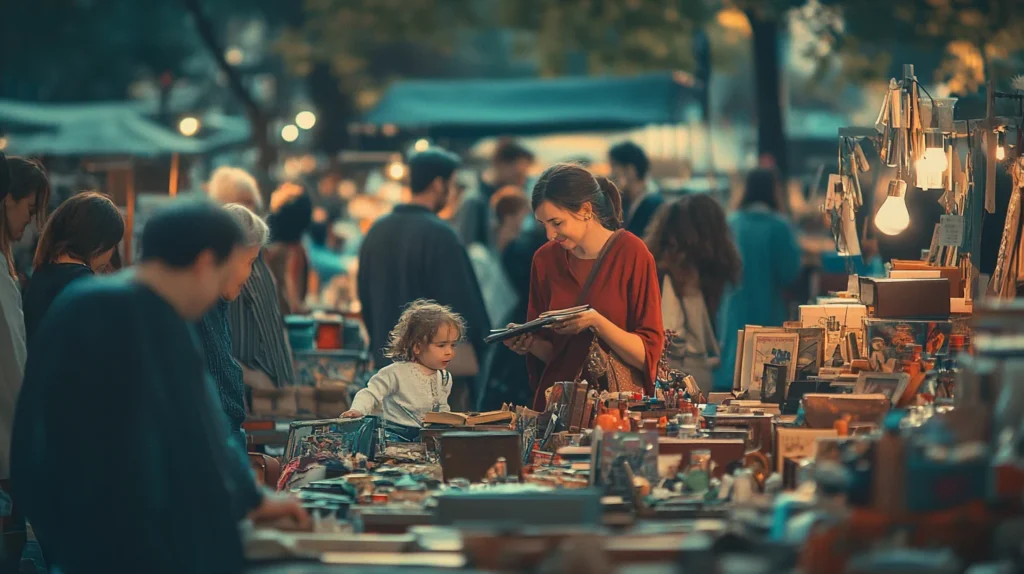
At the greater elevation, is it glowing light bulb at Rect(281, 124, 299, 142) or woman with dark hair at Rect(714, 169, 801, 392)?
glowing light bulb at Rect(281, 124, 299, 142)

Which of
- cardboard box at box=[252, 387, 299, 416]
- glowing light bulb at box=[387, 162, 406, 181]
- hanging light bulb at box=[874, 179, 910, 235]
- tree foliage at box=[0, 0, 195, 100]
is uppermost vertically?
tree foliage at box=[0, 0, 195, 100]

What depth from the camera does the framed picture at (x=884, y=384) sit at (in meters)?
5.32

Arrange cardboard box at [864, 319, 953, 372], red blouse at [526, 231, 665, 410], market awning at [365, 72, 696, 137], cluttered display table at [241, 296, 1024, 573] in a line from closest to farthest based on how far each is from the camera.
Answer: cluttered display table at [241, 296, 1024, 573] < cardboard box at [864, 319, 953, 372] < red blouse at [526, 231, 665, 410] < market awning at [365, 72, 696, 137]

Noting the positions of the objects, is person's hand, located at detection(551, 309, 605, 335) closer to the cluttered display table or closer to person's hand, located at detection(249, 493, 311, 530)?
the cluttered display table

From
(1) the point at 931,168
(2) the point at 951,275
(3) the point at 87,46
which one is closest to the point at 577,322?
(2) the point at 951,275

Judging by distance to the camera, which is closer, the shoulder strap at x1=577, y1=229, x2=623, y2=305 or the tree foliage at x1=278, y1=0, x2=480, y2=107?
the shoulder strap at x1=577, y1=229, x2=623, y2=305

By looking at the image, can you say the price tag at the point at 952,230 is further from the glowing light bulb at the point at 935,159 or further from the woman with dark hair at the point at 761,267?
the woman with dark hair at the point at 761,267

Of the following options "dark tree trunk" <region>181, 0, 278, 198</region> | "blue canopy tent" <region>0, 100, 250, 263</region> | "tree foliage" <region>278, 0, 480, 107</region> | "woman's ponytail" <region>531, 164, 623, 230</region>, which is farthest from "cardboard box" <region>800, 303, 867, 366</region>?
"tree foliage" <region>278, 0, 480, 107</region>

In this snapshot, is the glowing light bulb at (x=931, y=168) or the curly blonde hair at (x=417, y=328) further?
the curly blonde hair at (x=417, y=328)

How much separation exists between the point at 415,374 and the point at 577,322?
93cm

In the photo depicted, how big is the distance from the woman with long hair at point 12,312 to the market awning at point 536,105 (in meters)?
10.5

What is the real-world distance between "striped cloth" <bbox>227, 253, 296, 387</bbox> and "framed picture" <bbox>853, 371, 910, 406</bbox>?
3.06 m

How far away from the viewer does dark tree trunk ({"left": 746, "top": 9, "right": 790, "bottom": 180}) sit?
1717cm

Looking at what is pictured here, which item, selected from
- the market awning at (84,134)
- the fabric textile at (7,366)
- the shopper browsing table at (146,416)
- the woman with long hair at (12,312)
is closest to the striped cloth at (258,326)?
the woman with long hair at (12,312)
